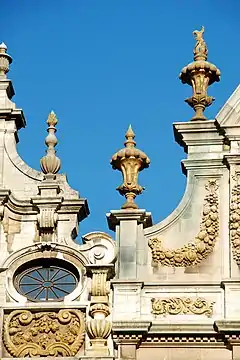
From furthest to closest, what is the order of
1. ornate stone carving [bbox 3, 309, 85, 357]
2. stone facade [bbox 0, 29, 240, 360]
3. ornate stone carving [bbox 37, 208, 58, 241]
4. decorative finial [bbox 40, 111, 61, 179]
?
decorative finial [bbox 40, 111, 61, 179] < ornate stone carving [bbox 37, 208, 58, 241] < ornate stone carving [bbox 3, 309, 85, 357] < stone facade [bbox 0, 29, 240, 360]

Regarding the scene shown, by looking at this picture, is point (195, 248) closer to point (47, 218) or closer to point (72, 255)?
point (72, 255)

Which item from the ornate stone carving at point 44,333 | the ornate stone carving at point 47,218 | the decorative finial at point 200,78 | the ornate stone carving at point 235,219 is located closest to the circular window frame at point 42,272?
the ornate stone carving at point 44,333

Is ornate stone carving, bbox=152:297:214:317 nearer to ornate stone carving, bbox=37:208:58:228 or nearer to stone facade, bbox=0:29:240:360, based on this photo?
stone facade, bbox=0:29:240:360

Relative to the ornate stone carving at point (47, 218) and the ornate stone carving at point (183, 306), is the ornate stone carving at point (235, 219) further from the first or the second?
the ornate stone carving at point (47, 218)

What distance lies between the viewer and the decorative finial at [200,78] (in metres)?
27.2

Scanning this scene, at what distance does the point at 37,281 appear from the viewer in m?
26.3

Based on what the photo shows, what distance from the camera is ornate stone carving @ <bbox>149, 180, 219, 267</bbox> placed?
1027 inches

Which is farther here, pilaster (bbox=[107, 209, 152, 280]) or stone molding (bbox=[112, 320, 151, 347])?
pilaster (bbox=[107, 209, 152, 280])

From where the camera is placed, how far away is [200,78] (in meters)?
27.3

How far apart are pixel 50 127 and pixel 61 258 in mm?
2476

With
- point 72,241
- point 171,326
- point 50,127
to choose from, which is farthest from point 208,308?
point 50,127

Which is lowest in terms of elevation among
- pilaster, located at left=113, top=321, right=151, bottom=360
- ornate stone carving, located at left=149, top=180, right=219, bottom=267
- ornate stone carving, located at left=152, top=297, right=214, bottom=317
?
pilaster, located at left=113, top=321, right=151, bottom=360

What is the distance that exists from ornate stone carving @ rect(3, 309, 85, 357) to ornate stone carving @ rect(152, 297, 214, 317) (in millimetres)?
1253

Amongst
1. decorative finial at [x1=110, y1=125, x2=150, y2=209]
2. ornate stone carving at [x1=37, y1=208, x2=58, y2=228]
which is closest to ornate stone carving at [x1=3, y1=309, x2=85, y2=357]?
ornate stone carving at [x1=37, y1=208, x2=58, y2=228]
